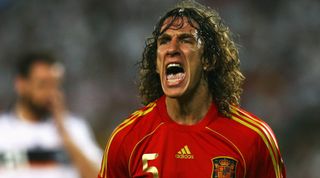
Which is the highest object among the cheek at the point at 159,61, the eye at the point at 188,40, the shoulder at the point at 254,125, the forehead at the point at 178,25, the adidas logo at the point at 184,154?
the forehead at the point at 178,25

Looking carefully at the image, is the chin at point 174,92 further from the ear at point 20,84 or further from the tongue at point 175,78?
the ear at point 20,84

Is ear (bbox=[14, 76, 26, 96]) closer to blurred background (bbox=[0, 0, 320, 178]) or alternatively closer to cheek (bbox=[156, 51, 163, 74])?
cheek (bbox=[156, 51, 163, 74])

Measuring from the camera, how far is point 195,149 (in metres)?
3.16

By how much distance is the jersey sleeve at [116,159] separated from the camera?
125 inches

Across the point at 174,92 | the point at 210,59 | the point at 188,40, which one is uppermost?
the point at 188,40

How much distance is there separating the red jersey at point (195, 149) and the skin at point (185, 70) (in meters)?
0.05

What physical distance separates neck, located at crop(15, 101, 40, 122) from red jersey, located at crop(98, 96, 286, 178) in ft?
3.09

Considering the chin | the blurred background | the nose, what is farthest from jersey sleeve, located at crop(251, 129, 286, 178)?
the blurred background

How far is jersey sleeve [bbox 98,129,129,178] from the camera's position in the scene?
3.18m

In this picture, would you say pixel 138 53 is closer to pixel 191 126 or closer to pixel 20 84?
pixel 20 84

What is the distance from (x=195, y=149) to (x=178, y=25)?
22.9 inches

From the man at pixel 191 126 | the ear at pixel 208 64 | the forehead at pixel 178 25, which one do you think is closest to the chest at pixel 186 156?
the man at pixel 191 126

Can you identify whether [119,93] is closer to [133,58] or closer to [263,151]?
[133,58]

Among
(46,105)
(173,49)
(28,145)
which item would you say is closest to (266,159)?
(173,49)
